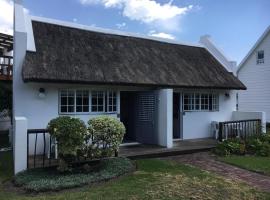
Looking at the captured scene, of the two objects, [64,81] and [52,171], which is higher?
[64,81]

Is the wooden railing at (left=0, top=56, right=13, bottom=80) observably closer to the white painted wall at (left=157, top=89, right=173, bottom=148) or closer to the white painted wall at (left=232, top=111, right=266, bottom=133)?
the white painted wall at (left=157, top=89, right=173, bottom=148)

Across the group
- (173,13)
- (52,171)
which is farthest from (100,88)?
(173,13)

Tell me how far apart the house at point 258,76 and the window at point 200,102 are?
798cm

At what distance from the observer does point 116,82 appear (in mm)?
11422

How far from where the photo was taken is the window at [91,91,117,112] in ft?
39.4

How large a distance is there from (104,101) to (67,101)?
5.06 feet

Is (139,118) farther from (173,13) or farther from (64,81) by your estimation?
(173,13)

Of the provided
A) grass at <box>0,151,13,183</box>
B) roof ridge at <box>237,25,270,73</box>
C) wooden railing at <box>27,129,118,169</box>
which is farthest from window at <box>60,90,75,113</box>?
roof ridge at <box>237,25,270,73</box>

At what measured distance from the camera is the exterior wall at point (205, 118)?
14.7m

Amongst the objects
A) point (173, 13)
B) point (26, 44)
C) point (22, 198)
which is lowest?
point (22, 198)

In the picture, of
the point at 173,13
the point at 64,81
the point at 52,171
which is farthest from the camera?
the point at 173,13

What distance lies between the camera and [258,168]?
9.40 metres

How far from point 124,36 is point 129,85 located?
12.7ft

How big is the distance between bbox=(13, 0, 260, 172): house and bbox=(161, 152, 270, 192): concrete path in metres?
1.38
